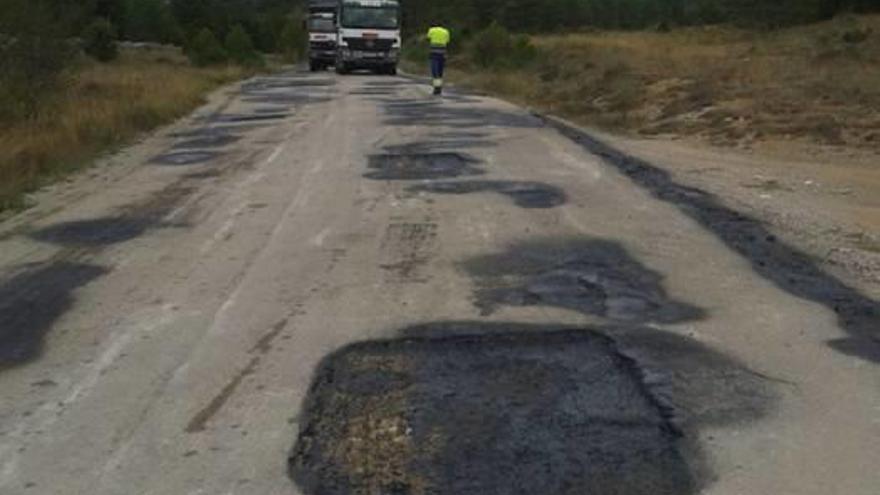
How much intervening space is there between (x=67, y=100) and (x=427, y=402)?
19894 millimetres

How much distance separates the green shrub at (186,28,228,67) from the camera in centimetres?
5672

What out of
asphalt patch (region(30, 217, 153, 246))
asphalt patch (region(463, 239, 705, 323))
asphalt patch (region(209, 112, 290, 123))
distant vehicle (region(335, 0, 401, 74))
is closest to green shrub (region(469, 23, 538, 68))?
distant vehicle (region(335, 0, 401, 74))

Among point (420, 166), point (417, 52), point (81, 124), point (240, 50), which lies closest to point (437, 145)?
point (420, 166)

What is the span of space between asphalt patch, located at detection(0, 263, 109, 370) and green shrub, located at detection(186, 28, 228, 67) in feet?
158

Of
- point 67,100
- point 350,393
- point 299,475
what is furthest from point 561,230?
point 67,100

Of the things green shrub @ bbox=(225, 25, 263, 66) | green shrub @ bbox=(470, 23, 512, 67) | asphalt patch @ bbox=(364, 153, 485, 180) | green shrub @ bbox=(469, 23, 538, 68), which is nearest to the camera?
asphalt patch @ bbox=(364, 153, 485, 180)

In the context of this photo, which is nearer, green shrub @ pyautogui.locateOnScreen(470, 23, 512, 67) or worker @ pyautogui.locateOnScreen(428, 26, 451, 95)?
worker @ pyautogui.locateOnScreen(428, 26, 451, 95)

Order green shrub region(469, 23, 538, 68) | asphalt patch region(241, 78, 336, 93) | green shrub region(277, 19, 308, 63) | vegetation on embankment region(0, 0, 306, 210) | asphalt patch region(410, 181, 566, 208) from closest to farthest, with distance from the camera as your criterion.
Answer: asphalt patch region(410, 181, 566, 208)
vegetation on embankment region(0, 0, 306, 210)
asphalt patch region(241, 78, 336, 93)
green shrub region(469, 23, 538, 68)
green shrub region(277, 19, 308, 63)

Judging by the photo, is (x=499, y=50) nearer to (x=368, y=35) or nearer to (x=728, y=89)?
(x=368, y=35)

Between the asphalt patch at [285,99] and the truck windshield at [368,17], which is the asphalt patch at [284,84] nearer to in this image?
the asphalt patch at [285,99]

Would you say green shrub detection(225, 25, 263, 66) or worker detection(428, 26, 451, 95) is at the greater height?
worker detection(428, 26, 451, 95)

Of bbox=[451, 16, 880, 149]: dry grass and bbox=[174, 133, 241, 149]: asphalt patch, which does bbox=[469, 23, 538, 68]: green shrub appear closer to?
bbox=[451, 16, 880, 149]: dry grass

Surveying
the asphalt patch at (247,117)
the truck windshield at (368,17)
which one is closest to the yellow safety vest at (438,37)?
the asphalt patch at (247,117)

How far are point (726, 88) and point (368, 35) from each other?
22.7m
